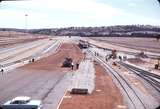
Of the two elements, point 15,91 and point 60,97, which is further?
point 15,91

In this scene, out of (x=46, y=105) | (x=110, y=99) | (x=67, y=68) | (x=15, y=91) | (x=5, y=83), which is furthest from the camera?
(x=67, y=68)

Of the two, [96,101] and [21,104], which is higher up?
[21,104]

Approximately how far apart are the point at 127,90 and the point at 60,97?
1391 cm

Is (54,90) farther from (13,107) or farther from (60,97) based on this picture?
(13,107)

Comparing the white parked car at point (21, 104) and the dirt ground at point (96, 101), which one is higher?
the white parked car at point (21, 104)

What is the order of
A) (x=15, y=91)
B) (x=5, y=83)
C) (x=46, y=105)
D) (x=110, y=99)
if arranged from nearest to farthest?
(x=46, y=105)
(x=110, y=99)
(x=15, y=91)
(x=5, y=83)

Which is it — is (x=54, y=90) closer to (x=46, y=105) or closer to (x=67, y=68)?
(x=46, y=105)

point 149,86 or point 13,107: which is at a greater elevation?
point 13,107

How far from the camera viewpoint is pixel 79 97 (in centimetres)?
4644

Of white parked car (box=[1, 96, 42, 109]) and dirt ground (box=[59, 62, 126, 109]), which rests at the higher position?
white parked car (box=[1, 96, 42, 109])

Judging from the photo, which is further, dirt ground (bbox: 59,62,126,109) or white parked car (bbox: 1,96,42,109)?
dirt ground (bbox: 59,62,126,109)

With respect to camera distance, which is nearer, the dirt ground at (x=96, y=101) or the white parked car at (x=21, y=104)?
the white parked car at (x=21, y=104)

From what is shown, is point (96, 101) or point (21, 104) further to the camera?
point (96, 101)

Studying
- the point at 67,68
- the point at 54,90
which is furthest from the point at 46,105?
the point at 67,68
